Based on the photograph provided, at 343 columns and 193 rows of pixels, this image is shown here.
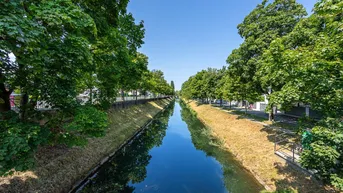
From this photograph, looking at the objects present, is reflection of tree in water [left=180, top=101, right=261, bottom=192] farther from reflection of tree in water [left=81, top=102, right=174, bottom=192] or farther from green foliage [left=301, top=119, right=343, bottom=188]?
reflection of tree in water [left=81, top=102, right=174, bottom=192]

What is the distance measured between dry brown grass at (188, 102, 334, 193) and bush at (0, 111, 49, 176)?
10.5m

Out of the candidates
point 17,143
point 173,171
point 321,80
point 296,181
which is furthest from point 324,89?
point 173,171

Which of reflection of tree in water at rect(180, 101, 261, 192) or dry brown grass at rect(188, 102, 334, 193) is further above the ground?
dry brown grass at rect(188, 102, 334, 193)

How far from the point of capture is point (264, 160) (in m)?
11.8

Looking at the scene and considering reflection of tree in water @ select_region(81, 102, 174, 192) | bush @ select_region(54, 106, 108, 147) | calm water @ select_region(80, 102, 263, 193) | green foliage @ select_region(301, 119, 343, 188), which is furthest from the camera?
calm water @ select_region(80, 102, 263, 193)

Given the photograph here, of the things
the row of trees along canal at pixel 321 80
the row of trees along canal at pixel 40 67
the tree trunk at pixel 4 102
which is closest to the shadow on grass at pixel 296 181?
the row of trees along canal at pixel 321 80

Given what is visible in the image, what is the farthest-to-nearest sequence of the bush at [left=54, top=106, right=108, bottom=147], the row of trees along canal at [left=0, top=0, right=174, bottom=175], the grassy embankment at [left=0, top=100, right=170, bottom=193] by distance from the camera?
the grassy embankment at [left=0, top=100, right=170, bottom=193], the bush at [left=54, top=106, right=108, bottom=147], the row of trees along canal at [left=0, top=0, right=174, bottom=175]

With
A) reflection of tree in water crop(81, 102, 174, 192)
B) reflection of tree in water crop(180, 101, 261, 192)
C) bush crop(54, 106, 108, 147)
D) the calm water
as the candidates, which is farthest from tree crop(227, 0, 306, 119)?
bush crop(54, 106, 108, 147)

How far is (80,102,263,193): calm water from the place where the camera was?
10375mm

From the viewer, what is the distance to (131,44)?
13.7 m

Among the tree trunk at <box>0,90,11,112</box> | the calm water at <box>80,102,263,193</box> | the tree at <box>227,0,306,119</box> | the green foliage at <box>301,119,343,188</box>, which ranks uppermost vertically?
the tree at <box>227,0,306,119</box>

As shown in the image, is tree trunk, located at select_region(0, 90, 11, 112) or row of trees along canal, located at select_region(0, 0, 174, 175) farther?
tree trunk, located at select_region(0, 90, 11, 112)

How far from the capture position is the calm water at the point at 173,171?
34.0 feet

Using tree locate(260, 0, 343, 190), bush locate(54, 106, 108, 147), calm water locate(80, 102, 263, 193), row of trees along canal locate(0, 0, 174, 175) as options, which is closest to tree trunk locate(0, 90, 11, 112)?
row of trees along canal locate(0, 0, 174, 175)
